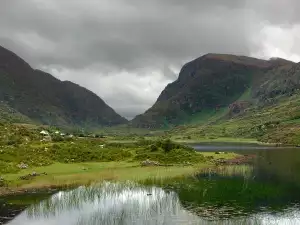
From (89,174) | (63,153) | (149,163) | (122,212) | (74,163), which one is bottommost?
(122,212)

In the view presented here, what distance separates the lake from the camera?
48.4 meters

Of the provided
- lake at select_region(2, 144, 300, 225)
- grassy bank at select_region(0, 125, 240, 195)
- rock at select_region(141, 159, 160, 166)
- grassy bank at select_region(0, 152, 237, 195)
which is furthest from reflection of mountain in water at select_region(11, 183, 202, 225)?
rock at select_region(141, 159, 160, 166)

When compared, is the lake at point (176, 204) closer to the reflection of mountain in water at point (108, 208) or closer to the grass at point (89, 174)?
the reflection of mountain in water at point (108, 208)

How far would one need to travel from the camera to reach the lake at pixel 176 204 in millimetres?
48375

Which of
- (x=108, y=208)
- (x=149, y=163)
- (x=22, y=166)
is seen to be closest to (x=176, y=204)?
(x=108, y=208)

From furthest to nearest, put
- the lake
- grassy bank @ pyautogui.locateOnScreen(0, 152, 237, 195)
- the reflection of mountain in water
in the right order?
grassy bank @ pyautogui.locateOnScreen(0, 152, 237, 195) → the lake → the reflection of mountain in water

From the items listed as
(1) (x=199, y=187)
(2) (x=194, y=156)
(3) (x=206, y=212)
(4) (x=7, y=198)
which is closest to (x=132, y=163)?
(2) (x=194, y=156)

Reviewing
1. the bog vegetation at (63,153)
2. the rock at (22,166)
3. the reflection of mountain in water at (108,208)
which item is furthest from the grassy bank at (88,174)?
the reflection of mountain in water at (108,208)

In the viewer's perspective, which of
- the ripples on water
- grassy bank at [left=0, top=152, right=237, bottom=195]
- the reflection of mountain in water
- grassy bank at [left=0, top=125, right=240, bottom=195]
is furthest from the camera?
grassy bank at [left=0, top=125, right=240, bottom=195]

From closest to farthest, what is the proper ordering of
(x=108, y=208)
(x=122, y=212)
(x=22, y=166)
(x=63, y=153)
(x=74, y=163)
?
(x=122, y=212)
(x=108, y=208)
(x=22, y=166)
(x=74, y=163)
(x=63, y=153)

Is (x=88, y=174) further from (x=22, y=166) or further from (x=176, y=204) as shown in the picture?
(x=176, y=204)

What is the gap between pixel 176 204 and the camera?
56.4 m

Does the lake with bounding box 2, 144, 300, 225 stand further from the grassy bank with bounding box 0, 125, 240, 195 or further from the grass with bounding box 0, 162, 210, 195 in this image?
the grassy bank with bounding box 0, 125, 240, 195

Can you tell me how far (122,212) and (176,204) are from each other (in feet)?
30.2
